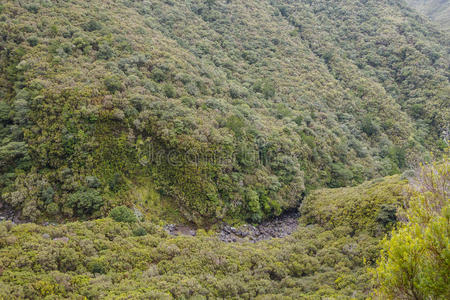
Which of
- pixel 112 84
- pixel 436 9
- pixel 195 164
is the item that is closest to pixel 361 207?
pixel 195 164

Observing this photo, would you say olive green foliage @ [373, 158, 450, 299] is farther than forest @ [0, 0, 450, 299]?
No

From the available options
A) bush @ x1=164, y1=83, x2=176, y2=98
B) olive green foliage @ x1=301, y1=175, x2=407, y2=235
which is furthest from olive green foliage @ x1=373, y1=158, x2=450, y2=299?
bush @ x1=164, y1=83, x2=176, y2=98

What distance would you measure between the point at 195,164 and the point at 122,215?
818 centimetres

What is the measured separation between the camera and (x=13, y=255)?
12.8 m

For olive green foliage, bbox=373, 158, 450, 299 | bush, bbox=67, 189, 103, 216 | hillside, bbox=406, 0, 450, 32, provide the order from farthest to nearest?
hillside, bbox=406, 0, 450, 32
bush, bbox=67, 189, 103, 216
olive green foliage, bbox=373, 158, 450, 299

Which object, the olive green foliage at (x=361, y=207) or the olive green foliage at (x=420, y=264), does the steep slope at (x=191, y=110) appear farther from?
the olive green foliage at (x=420, y=264)

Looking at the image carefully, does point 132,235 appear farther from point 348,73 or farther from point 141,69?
point 348,73

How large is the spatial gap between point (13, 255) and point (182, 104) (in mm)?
19873

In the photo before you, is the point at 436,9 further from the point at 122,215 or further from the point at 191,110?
the point at 122,215

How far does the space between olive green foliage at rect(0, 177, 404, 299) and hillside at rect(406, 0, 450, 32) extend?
126 metres

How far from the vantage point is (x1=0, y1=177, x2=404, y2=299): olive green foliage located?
12352 mm

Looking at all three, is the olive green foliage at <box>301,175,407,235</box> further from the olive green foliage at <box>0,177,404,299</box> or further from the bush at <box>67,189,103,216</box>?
the bush at <box>67,189,103,216</box>

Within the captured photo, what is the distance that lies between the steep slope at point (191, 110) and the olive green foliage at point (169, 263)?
560cm

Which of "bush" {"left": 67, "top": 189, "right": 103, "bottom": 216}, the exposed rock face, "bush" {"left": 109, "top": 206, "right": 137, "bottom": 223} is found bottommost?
"bush" {"left": 67, "top": 189, "right": 103, "bottom": 216}
